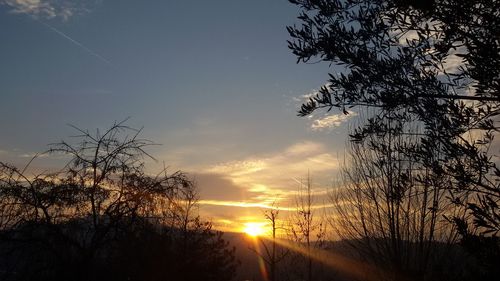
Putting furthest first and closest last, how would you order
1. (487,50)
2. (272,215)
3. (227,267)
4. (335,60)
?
(272,215)
(227,267)
(335,60)
(487,50)

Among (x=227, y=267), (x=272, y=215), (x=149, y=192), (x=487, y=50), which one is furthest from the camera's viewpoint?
(x=272, y=215)

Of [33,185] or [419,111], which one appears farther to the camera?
[33,185]

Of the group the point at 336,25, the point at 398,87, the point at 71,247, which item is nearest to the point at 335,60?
the point at 336,25

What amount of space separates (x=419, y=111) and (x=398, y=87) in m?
0.40

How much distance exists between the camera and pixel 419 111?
5707 millimetres

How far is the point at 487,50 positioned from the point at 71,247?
958 cm

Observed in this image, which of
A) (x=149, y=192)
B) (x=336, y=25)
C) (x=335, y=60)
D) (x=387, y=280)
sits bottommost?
(x=387, y=280)

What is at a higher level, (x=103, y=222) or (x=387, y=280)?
(x=103, y=222)

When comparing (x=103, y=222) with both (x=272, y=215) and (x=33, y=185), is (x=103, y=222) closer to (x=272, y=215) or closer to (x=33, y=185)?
(x=33, y=185)

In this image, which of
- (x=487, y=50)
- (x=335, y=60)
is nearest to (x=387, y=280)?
(x=335, y=60)

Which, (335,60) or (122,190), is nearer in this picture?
(335,60)

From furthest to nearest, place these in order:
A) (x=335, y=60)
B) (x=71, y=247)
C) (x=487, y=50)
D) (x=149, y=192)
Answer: (x=149, y=192)
(x=71, y=247)
(x=335, y=60)
(x=487, y=50)

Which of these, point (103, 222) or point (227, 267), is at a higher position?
point (103, 222)

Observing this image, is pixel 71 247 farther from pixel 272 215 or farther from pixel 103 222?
pixel 272 215
